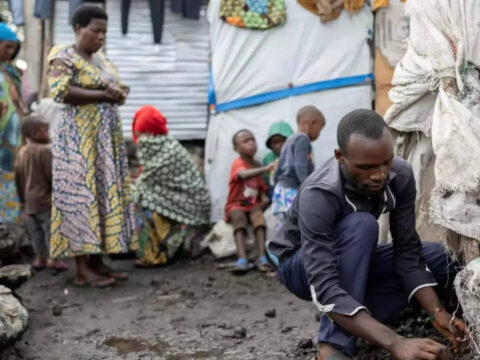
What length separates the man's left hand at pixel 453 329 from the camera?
2693 millimetres

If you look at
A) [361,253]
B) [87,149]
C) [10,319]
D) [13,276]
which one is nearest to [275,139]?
[87,149]

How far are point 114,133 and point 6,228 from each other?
4.10 ft

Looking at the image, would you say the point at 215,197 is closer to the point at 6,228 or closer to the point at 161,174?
the point at 161,174

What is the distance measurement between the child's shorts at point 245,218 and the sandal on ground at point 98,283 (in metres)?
1.33

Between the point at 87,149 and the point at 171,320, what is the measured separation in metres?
1.52

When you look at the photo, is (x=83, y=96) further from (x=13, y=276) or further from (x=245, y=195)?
(x=245, y=195)

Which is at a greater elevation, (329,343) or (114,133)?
(114,133)

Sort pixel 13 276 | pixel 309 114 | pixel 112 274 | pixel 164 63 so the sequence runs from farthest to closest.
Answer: pixel 164 63, pixel 112 274, pixel 309 114, pixel 13 276

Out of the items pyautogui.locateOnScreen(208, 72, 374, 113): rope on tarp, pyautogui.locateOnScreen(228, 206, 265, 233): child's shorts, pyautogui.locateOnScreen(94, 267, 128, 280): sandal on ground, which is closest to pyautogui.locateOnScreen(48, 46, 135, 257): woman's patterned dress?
pyautogui.locateOnScreen(94, 267, 128, 280): sandal on ground

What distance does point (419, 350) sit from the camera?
2.41 m

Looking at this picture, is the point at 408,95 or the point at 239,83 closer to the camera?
the point at 408,95

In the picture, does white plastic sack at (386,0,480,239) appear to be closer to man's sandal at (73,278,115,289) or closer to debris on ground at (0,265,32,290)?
debris on ground at (0,265,32,290)

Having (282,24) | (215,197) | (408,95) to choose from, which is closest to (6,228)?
(215,197)

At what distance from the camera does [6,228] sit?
579cm
